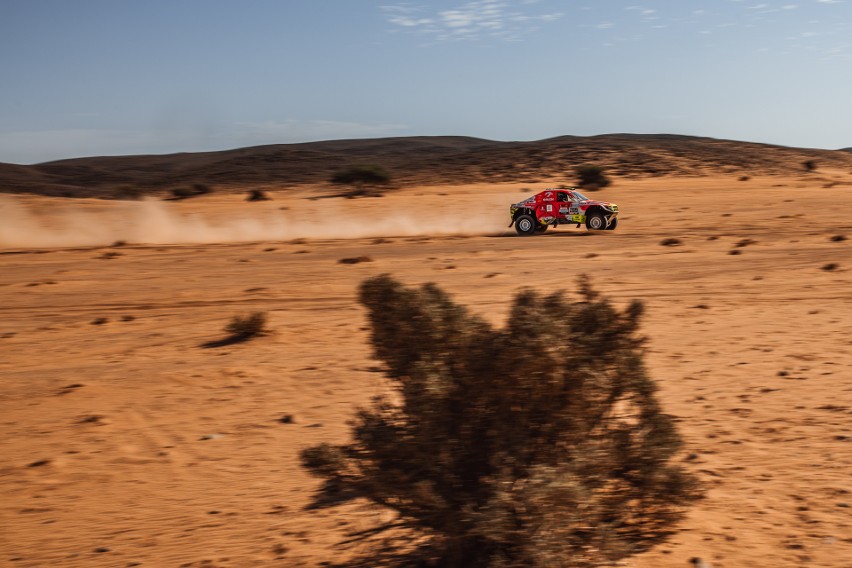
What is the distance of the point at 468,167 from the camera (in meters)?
59.7

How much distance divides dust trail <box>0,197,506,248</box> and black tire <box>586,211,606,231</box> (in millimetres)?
3767

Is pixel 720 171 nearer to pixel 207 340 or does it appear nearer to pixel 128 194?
pixel 128 194

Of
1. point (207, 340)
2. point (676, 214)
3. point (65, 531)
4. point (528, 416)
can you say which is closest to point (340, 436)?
point (65, 531)

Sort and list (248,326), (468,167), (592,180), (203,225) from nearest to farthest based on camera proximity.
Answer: (248,326)
(203,225)
(592,180)
(468,167)

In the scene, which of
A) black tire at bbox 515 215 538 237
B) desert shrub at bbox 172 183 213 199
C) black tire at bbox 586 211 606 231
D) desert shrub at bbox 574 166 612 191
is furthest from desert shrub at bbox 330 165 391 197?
black tire at bbox 586 211 606 231

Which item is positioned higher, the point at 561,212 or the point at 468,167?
the point at 468,167

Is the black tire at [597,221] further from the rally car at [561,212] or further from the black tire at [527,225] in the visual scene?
the black tire at [527,225]

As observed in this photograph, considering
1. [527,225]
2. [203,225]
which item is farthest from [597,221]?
[203,225]

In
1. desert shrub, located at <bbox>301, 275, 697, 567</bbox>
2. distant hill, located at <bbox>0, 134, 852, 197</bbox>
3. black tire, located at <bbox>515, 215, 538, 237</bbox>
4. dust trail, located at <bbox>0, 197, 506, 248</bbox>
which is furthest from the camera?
distant hill, located at <bbox>0, 134, 852, 197</bbox>

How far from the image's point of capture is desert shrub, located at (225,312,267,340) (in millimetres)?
11969

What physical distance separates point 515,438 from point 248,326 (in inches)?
315

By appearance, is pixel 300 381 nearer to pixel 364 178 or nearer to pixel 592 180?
pixel 592 180

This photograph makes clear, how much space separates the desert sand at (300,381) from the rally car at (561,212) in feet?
3.08

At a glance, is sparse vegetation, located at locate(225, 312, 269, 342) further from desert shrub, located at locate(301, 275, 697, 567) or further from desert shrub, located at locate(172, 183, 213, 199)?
desert shrub, located at locate(172, 183, 213, 199)
